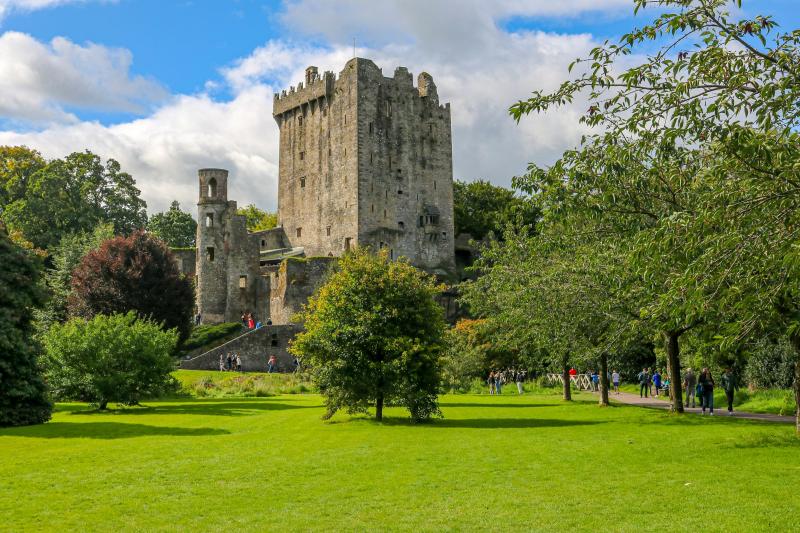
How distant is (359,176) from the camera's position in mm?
73438

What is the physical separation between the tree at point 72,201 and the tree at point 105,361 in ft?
135

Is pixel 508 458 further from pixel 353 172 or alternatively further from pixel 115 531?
pixel 353 172

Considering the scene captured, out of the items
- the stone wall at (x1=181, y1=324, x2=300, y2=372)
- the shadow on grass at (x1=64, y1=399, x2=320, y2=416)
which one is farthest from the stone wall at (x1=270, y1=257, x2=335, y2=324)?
the shadow on grass at (x1=64, y1=399, x2=320, y2=416)

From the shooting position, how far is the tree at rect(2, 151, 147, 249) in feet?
234

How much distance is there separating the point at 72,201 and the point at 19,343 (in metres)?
57.0

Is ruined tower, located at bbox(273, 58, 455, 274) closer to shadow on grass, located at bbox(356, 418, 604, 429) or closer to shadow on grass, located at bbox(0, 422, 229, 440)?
shadow on grass, located at bbox(356, 418, 604, 429)

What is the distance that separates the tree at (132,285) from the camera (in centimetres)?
4994

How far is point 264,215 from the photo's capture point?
102688mm

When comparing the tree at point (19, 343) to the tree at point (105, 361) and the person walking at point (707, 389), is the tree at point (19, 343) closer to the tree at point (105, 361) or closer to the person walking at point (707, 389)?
the tree at point (105, 361)

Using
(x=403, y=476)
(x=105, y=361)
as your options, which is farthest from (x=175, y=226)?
(x=403, y=476)

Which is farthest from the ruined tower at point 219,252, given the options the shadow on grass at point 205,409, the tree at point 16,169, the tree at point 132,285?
the shadow on grass at point 205,409

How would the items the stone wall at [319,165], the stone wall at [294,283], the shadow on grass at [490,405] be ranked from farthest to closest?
the stone wall at [319,165], the stone wall at [294,283], the shadow on grass at [490,405]

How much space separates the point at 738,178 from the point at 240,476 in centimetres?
876

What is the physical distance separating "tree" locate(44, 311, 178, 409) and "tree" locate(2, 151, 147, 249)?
135ft
